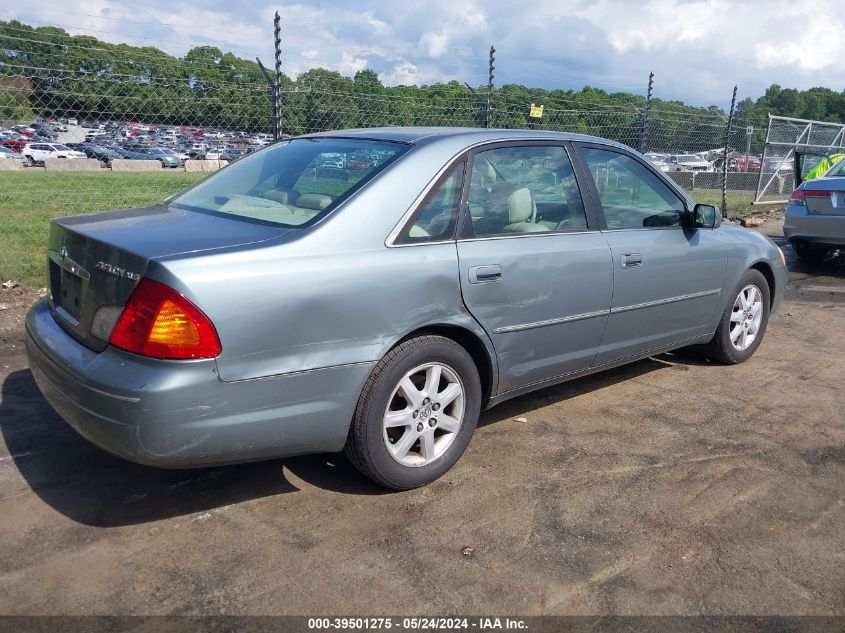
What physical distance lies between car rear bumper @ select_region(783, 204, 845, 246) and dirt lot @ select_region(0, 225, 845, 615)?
5.41m

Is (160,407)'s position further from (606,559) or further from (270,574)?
(606,559)

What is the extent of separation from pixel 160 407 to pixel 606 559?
1.75m

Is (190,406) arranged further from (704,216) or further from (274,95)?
(274,95)

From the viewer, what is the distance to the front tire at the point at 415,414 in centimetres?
313

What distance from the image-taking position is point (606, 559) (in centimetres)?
287

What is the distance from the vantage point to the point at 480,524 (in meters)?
3.10

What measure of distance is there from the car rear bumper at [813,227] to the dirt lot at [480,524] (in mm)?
5415

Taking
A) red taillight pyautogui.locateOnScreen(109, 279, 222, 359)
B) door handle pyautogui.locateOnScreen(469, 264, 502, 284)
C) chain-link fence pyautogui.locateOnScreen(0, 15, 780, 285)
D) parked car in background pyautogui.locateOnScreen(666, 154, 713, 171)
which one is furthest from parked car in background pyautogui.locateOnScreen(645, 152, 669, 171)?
red taillight pyautogui.locateOnScreen(109, 279, 222, 359)

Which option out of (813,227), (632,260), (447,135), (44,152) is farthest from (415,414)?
(44,152)

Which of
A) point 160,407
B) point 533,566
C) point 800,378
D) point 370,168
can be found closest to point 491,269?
point 370,168

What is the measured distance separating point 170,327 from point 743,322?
13.7ft

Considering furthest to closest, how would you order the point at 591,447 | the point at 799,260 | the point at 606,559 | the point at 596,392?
the point at 799,260
the point at 596,392
the point at 591,447
the point at 606,559

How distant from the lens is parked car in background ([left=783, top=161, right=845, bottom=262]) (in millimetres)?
8969

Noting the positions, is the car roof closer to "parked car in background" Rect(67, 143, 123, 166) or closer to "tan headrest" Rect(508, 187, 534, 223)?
"tan headrest" Rect(508, 187, 534, 223)
